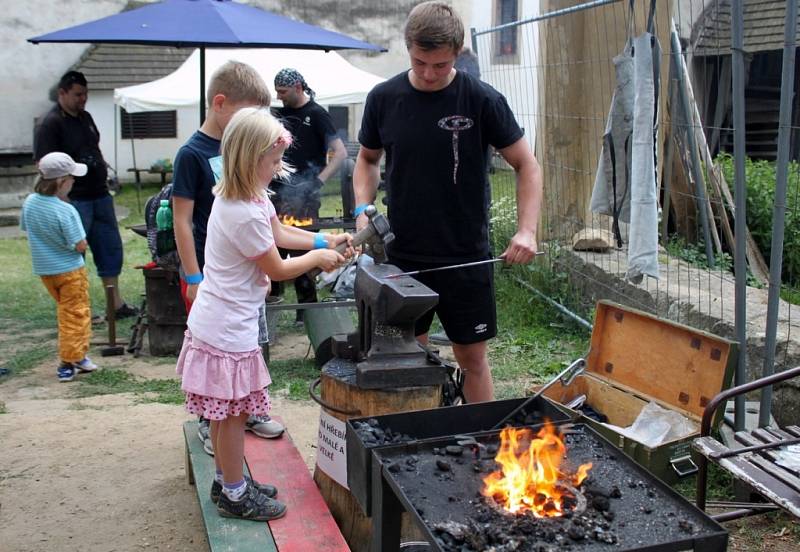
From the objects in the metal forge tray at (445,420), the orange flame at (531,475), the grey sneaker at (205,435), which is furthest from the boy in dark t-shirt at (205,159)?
the orange flame at (531,475)

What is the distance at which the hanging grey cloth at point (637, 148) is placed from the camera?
14.1ft

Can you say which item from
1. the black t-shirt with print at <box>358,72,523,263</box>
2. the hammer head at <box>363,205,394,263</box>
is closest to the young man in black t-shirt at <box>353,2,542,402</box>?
the black t-shirt with print at <box>358,72,523,263</box>

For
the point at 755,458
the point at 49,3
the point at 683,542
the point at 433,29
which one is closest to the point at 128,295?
the point at 433,29

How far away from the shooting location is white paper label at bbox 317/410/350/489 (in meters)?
3.28

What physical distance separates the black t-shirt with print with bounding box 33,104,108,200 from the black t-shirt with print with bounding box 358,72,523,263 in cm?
407

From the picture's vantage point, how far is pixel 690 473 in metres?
3.79

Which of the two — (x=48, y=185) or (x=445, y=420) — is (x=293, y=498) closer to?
(x=445, y=420)

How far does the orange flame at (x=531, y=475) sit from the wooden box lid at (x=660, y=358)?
5.47 ft

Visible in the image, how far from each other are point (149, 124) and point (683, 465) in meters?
15.8

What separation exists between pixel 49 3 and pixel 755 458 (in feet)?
54.0

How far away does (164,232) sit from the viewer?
4398 mm

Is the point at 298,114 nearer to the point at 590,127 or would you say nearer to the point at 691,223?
the point at 590,127

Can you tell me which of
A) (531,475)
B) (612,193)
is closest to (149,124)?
(612,193)

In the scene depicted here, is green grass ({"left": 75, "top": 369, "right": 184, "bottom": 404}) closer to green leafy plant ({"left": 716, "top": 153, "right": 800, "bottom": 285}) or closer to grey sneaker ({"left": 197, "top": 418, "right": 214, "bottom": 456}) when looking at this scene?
grey sneaker ({"left": 197, "top": 418, "right": 214, "bottom": 456})
